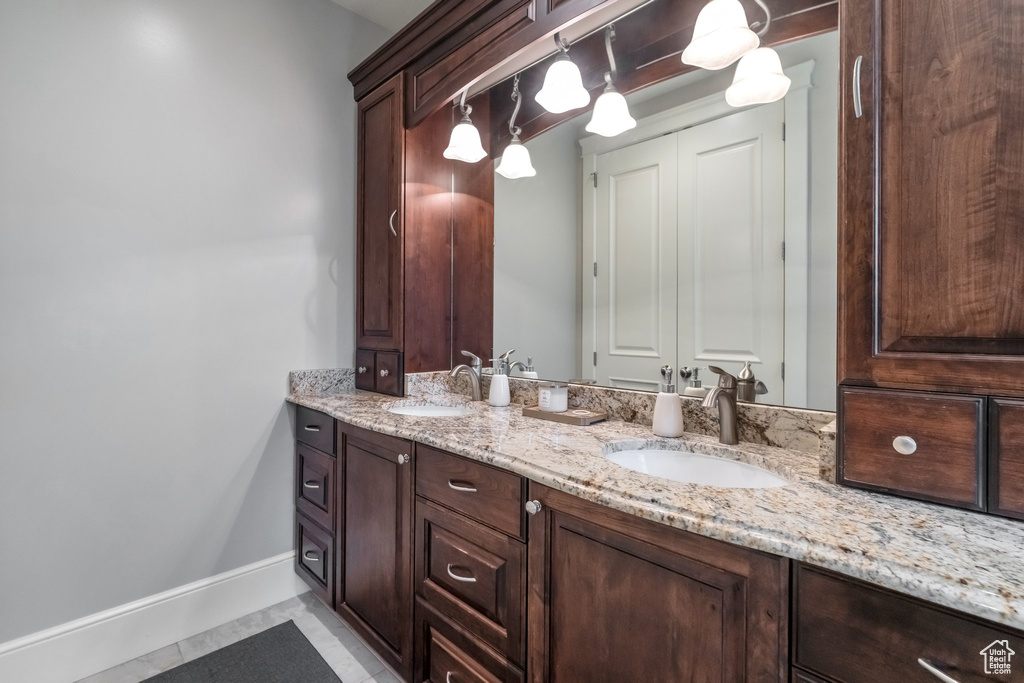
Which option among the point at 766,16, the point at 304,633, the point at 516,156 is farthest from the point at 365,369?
the point at 766,16

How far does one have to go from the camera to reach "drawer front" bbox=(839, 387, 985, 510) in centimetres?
79

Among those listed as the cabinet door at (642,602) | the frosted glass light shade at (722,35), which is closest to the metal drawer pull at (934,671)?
the cabinet door at (642,602)

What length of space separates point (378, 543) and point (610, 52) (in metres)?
1.83

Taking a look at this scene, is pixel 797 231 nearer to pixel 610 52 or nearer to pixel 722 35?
pixel 722 35

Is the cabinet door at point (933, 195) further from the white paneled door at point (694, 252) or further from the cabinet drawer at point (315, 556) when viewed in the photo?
the cabinet drawer at point (315, 556)

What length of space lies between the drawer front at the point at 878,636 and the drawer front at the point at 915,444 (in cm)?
29

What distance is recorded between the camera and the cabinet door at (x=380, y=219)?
7.13 ft

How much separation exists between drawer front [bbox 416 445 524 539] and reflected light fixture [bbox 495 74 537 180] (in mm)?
1214

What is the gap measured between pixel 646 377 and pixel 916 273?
82 cm

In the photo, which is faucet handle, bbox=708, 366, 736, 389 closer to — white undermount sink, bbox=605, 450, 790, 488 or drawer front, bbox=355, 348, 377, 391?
white undermount sink, bbox=605, 450, 790, 488

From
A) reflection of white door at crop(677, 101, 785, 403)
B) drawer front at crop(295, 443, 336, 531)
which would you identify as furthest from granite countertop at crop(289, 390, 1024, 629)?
drawer front at crop(295, 443, 336, 531)

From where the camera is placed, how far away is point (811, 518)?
2.55 ft

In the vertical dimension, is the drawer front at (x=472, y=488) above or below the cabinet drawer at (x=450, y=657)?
above

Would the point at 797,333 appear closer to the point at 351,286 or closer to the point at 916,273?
the point at 916,273
